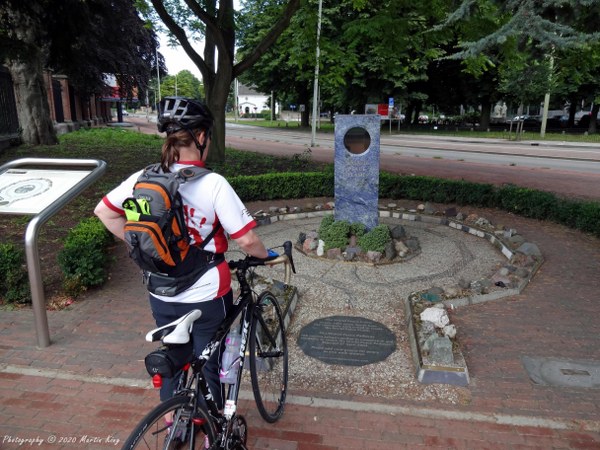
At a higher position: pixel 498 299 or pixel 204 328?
pixel 204 328

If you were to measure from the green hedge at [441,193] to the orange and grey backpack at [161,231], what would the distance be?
778cm

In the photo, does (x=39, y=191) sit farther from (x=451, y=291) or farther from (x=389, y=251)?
(x=389, y=251)

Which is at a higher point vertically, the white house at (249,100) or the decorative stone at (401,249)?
the white house at (249,100)

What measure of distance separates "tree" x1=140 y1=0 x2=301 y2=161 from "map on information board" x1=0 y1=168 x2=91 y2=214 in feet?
27.4

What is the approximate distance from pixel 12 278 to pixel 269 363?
319 centimetres

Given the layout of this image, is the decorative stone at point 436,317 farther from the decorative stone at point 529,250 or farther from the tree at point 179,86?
the tree at point 179,86

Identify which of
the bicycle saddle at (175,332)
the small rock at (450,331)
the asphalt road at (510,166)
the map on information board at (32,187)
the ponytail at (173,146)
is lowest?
the small rock at (450,331)

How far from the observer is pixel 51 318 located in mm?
4723

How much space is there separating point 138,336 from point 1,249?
1.95 meters

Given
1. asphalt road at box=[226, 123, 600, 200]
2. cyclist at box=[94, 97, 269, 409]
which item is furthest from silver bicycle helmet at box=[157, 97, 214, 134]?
asphalt road at box=[226, 123, 600, 200]

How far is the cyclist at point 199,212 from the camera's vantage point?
7.25 feet

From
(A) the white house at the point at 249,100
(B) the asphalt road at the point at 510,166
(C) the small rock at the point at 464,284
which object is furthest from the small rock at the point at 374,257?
(A) the white house at the point at 249,100

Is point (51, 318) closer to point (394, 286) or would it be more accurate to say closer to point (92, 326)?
point (92, 326)

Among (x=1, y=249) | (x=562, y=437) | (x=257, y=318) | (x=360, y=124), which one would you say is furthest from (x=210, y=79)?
(x=562, y=437)
